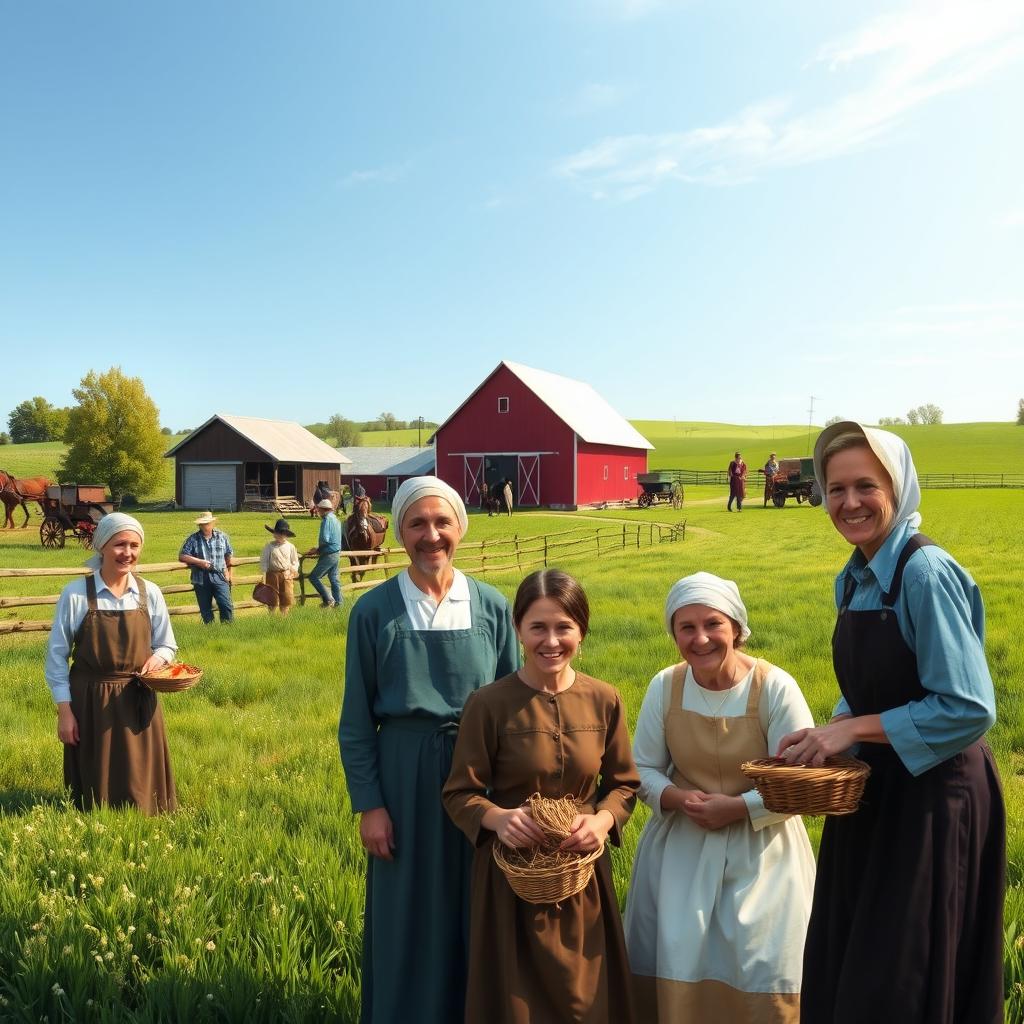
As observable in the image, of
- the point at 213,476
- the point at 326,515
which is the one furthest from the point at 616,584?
the point at 213,476

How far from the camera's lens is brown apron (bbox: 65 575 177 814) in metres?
4.77

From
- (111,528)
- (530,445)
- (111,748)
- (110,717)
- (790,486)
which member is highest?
(530,445)

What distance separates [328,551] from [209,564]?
7.09 ft

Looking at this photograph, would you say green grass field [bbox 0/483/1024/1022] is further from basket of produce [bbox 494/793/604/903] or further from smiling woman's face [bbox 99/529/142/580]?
smiling woman's face [bbox 99/529/142/580]

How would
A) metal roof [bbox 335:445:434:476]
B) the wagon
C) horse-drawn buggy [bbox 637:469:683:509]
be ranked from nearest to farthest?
the wagon
horse-drawn buggy [bbox 637:469:683:509]
metal roof [bbox 335:445:434:476]

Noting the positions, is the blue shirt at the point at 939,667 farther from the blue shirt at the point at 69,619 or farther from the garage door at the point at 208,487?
the garage door at the point at 208,487

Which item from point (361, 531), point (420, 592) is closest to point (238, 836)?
point (420, 592)

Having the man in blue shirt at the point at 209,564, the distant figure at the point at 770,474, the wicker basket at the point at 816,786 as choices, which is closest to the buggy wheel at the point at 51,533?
the man in blue shirt at the point at 209,564

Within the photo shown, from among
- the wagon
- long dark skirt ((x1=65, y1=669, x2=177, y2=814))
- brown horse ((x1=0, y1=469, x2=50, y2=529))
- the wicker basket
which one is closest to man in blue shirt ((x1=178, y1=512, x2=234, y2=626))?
long dark skirt ((x1=65, y1=669, x2=177, y2=814))

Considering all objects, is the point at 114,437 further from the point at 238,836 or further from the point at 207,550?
the point at 238,836

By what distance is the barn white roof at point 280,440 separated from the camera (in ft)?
146

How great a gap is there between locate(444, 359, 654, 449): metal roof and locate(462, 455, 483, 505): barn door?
243 centimetres

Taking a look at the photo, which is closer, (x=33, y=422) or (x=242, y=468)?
(x=242, y=468)

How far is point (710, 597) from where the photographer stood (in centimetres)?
276
